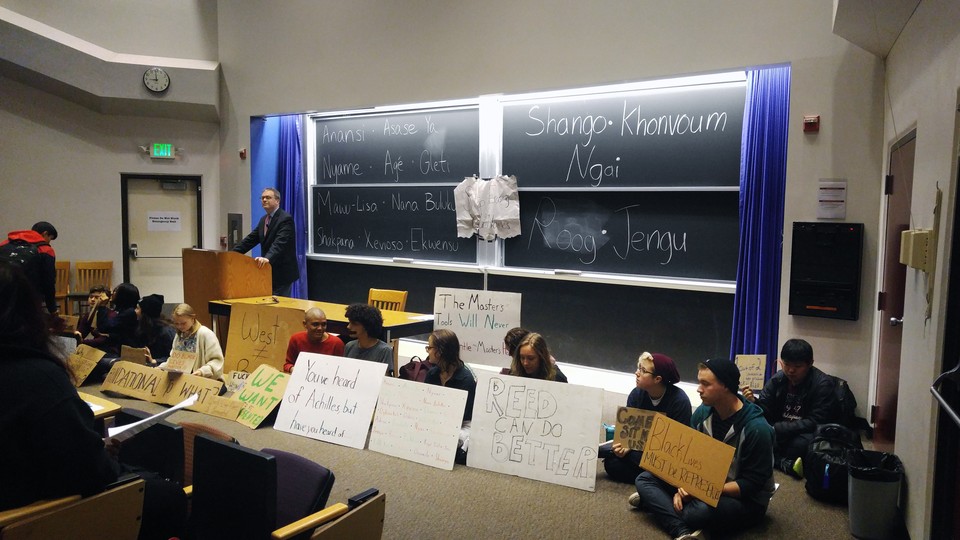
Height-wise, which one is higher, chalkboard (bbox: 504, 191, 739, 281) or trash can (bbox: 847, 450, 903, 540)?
chalkboard (bbox: 504, 191, 739, 281)

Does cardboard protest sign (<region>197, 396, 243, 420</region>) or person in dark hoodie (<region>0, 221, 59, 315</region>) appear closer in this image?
cardboard protest sign (<region>197, 396, 243, 420</region>)

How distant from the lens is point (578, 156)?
6035mm

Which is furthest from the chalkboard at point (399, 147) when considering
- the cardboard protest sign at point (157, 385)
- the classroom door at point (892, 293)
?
the classroom door at point (892, 293)

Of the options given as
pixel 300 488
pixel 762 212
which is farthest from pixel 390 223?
pixel 300 488

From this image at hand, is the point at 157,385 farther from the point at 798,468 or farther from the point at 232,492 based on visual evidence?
the point at 798,468

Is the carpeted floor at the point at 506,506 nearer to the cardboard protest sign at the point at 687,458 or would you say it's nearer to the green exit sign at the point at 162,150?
the cardboard protest sign at the point at 687,458

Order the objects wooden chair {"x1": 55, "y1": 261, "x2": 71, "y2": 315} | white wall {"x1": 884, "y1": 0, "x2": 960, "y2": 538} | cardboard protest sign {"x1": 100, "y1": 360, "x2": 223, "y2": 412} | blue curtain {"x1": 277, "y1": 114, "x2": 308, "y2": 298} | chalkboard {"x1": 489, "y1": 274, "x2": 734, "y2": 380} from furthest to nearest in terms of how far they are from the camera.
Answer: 1. wooden chair {"x1": 55, "y1": 261, "x2": 71, "y2": 315}
2. blue curtain {"x1": 277, "y1": 114, "x2": 308, "y2": 298}
3. chalkboard {"x1": 489, "y1": 274, "x2": 734, "y2": 380}
4. cardboard protest sign {"x1": 100, "y1": 360, "x2": 223, "y2": 412}
5. white wall {"x1": 884, "y1": 0, "x2": 960, "y2": 538}

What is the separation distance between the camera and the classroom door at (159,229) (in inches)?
340

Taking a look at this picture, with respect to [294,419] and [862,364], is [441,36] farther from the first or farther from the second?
[862,364]

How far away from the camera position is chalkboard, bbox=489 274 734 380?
18.0 feet

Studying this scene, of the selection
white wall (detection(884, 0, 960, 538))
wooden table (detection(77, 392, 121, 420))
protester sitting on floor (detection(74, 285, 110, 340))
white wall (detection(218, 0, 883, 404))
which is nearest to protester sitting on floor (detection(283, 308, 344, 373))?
wooden table (detection(77, 392, 121, 420))

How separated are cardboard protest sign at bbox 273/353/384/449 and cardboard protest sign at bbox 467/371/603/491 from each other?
72 cm

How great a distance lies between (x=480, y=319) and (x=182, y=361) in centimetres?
239

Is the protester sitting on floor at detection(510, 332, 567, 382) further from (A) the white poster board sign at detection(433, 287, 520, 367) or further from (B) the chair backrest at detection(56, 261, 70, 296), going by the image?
(B) the chair backrest at detection(56, 261, 70, 296)
